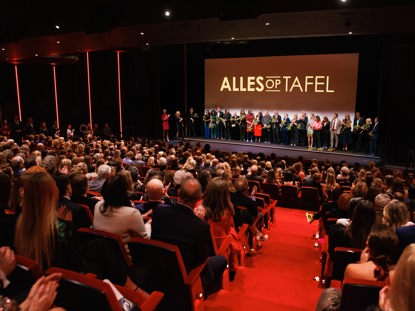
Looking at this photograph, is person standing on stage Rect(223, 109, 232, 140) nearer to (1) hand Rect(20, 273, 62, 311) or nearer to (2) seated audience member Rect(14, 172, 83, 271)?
(2) seated audience member Rect(14, 172, 83, 271)

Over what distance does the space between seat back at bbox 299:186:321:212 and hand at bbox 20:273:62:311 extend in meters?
5.24

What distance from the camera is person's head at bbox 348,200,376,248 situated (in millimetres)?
3107

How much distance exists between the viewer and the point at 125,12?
8.77 metres

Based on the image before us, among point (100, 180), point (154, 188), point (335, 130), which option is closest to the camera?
point (154, 188)

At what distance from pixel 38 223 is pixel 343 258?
7.28 feet

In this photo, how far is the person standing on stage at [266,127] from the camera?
1358 centimetres

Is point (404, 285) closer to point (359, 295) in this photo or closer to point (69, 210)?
point (359, 295)

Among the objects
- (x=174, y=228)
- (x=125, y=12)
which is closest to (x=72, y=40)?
(x=125, y=12)

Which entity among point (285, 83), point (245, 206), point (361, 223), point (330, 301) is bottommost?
point (245, 206)

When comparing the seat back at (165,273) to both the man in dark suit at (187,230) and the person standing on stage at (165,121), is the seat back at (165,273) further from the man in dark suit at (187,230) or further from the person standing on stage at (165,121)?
the person standing on stage at (165,121)

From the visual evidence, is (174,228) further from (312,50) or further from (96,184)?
(312,50)

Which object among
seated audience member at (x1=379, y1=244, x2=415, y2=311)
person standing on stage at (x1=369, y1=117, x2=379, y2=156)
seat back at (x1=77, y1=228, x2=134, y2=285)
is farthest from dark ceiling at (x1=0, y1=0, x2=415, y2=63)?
seated audience member at (x1=379, y1=244, x2=415, y2=311)

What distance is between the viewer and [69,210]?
10.2ft

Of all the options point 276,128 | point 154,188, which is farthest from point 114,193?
point 276,128
